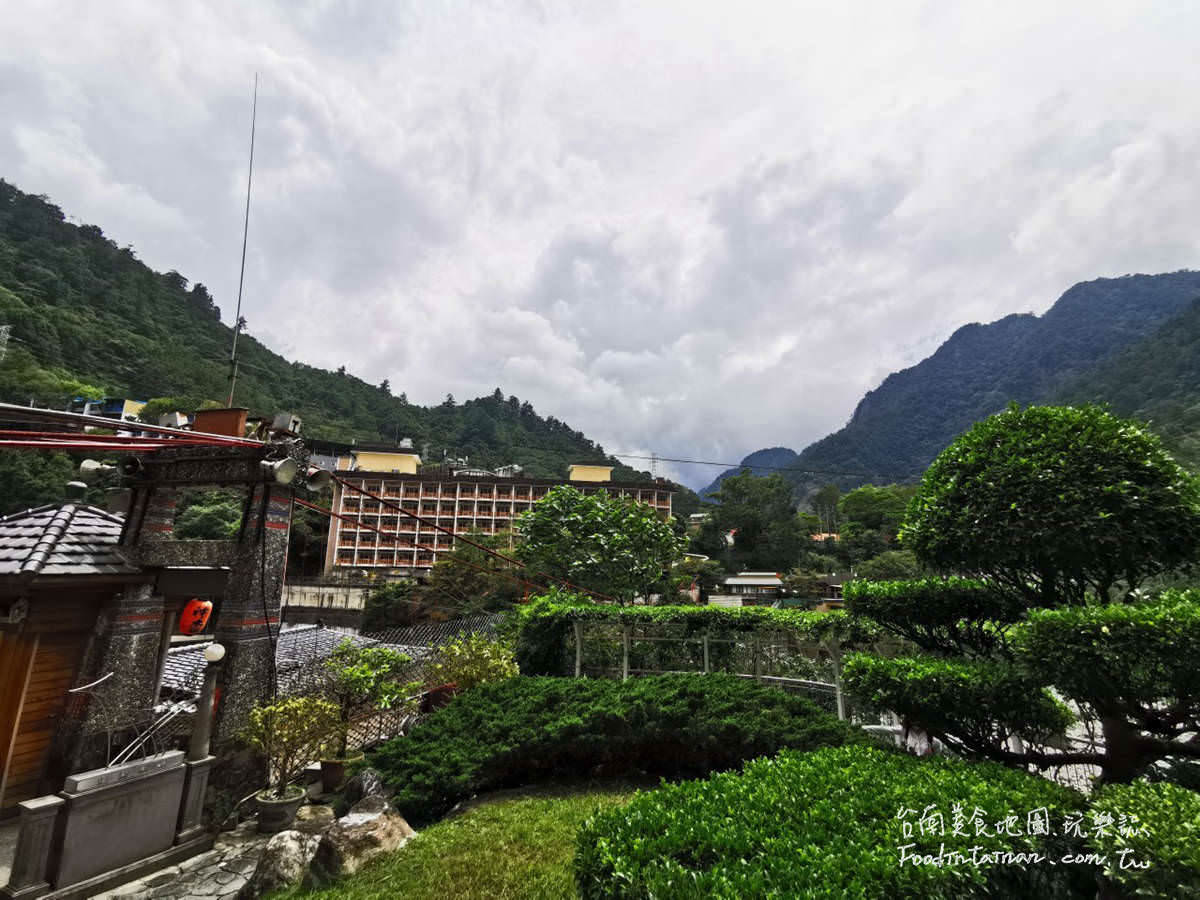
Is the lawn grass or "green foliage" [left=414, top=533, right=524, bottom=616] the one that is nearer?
the lawn grass

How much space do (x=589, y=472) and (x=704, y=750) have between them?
5498 cm

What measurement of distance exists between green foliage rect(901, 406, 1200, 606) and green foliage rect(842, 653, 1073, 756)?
1.10 meters

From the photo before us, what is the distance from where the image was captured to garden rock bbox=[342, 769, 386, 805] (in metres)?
6.70

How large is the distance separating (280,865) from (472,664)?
4.76 metres

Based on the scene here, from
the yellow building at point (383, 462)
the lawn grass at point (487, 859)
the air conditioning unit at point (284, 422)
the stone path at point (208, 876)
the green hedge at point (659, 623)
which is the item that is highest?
the yellow building at point (383, 462)

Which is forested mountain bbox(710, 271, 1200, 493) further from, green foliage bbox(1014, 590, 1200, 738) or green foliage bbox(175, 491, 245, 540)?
green foliage bbox(1014, 590, 1200, 738)

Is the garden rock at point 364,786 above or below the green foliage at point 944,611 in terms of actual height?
below

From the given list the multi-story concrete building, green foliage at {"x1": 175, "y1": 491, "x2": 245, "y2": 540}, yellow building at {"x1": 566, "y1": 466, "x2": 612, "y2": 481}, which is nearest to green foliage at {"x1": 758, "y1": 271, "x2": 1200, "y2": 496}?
yellow building at {"x1": 566, "y1": 466, "x2": 612, "y2": 481}

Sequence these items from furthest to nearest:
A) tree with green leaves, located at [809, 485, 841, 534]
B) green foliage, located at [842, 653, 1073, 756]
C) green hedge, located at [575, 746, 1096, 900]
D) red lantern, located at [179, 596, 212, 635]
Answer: tree with green leaves, located at [809, 485, 841, 534] → red lantern, located at [179, 596, 212, 635] → green foliage, located at [842, 653, 1073, 756] → green hedge, located at [575, 746, 1096, 900]

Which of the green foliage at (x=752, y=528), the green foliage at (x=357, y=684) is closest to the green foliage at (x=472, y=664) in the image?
the green foliage at (x=357, y=684)

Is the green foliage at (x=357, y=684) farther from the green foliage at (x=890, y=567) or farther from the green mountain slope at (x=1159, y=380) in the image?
the green mountain slope at (x=1159, y=380)

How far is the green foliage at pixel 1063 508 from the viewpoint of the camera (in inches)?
192

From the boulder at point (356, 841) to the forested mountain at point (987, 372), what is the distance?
113m

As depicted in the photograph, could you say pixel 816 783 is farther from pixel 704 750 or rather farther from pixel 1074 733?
pixel 1074 733
